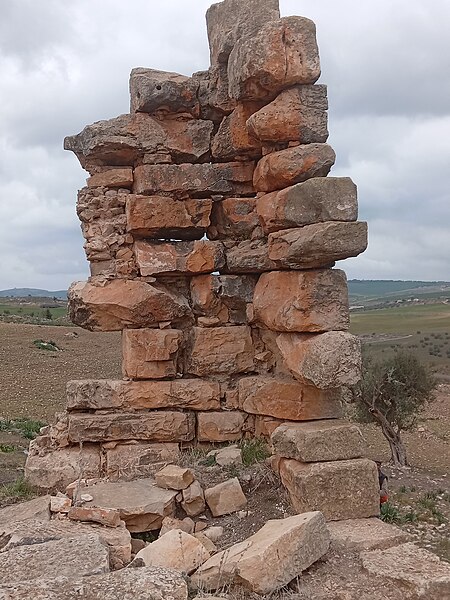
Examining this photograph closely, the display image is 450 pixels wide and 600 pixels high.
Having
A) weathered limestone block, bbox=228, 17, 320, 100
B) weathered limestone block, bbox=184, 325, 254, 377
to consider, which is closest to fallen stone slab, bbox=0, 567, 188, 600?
weathered limestone block, bbox=184, 325, 254, 377

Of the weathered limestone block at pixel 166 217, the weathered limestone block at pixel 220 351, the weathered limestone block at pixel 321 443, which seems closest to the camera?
the weathered limestone block at pixel 321 443

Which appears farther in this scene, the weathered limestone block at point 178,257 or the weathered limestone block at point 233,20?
the weathered limestone block at point 178,257

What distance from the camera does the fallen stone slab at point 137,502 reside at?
546 centimetres

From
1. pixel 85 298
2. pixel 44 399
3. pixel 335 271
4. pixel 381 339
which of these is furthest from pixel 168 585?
pixel 381 339

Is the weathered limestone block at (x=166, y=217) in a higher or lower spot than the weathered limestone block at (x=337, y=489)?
higher

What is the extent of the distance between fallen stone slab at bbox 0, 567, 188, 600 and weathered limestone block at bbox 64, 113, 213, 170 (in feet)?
15.4

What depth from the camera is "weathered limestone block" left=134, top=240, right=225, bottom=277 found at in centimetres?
723

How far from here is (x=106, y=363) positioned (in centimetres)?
2519

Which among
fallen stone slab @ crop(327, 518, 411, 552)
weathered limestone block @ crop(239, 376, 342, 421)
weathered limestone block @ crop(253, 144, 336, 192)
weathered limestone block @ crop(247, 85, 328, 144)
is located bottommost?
fallen stone slab @ crop(327, 518, 411, 552)

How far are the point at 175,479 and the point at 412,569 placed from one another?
2293 mm

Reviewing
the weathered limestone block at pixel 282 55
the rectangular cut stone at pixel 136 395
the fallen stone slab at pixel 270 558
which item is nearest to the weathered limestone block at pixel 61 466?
the rectangular cut stone at pixel 136 395

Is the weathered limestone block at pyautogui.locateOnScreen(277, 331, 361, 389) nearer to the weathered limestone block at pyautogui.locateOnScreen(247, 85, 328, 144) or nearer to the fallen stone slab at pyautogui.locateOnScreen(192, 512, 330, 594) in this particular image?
the fallen stone slab at pyautogui.locateOnScreen(192, 512, 330, 594)

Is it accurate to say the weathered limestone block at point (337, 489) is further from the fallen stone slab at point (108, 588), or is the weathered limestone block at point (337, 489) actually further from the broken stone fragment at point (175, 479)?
the fallen stone slab at point (108, 588)

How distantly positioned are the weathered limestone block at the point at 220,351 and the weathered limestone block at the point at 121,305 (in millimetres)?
379
